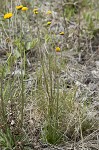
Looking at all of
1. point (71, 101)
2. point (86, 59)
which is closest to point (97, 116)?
point (71, 101)

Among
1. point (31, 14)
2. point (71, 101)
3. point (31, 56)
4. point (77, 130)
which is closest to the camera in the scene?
point (77, 130)

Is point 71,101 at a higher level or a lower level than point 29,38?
lower

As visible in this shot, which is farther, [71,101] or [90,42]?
[90,42]

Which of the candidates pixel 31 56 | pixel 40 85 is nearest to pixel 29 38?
pixel 31 56

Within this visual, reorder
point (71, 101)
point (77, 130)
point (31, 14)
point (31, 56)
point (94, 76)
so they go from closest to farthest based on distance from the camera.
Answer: point (77, 130)
point (71, 101)
point (94, 76)
point (31, 56)
point (31, 14)

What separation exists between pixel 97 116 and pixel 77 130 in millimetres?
207

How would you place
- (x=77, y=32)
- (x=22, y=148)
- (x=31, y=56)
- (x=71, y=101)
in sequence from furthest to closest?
(x=77, y=32), (x=31, y=56), (x=71, y=101), (x=22, y=148)

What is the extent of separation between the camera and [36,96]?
5.75 feet

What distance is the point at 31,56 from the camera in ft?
8.23

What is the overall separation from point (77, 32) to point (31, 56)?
1.58ft

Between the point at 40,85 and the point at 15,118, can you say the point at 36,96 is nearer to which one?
the point at 40,85

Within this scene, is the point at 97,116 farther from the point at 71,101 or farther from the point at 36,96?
the point at 36,96

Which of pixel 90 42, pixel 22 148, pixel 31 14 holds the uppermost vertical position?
pixel 31 14

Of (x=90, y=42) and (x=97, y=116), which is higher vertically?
(x=90, y=42)
